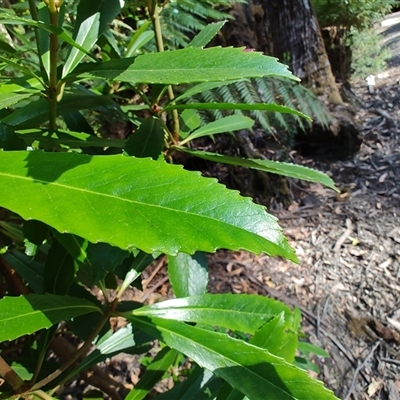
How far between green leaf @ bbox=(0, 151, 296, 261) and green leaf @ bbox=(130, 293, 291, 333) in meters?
0.32

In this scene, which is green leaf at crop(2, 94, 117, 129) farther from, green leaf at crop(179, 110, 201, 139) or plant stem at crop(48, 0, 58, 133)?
green leaf at crop(179, 110, 201, 139)

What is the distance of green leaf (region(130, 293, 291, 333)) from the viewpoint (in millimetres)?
680

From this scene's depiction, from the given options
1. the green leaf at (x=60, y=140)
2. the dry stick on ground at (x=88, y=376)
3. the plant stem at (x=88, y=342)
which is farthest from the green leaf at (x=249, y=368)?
the dry stick on ground at (x=88, y=376)

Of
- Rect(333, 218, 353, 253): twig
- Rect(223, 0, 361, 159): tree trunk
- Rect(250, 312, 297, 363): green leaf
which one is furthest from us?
Rect(223, 0, 361, 159): tree trunk

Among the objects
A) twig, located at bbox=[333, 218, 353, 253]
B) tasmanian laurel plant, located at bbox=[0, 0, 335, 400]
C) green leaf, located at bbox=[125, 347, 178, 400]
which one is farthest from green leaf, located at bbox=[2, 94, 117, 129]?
twig, located at bbox=[333, 218, 353, 253]

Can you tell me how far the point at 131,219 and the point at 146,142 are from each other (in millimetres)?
306

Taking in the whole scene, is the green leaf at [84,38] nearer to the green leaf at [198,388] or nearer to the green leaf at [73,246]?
the green leaf at [73,246]

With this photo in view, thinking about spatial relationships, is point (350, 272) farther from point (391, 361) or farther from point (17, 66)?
point (17, 66)

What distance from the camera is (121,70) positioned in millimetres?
568

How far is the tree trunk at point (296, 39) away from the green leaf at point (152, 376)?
2.43 m

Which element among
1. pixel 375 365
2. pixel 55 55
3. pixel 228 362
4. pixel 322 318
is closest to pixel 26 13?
pixel 55 55

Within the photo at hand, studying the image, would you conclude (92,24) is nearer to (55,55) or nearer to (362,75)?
(55,55)

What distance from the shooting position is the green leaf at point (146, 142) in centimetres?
66

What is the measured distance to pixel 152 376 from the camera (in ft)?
2.91
